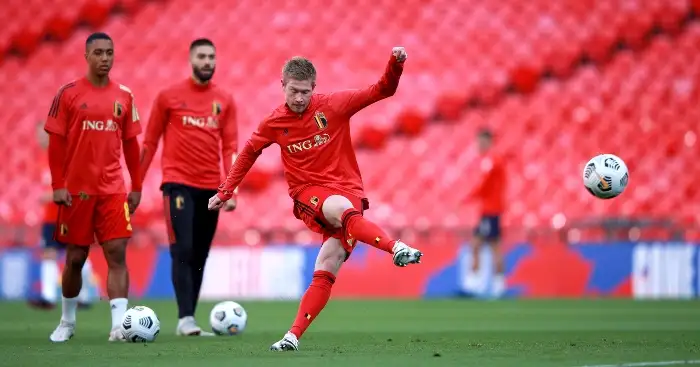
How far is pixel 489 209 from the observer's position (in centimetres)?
1420

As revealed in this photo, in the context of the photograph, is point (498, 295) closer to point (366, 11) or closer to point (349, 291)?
point (349, 291)

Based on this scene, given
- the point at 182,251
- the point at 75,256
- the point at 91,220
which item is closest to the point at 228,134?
the point at 182,251

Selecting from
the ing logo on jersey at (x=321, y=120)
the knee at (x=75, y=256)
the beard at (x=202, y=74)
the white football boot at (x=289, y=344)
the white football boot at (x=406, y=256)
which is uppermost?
the beard at (x=202, y=74)

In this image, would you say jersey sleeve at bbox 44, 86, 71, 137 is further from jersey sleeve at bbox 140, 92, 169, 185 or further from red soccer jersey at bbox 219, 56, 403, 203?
red soccer jersey at bbox 219, 56, 403, 203

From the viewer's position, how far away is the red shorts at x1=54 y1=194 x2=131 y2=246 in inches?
290

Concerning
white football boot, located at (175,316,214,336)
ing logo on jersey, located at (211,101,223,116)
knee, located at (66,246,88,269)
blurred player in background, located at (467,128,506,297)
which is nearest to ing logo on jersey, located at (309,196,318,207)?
knee, located at (66,246,88,269)

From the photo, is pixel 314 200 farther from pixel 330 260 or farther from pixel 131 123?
pixel 131 123

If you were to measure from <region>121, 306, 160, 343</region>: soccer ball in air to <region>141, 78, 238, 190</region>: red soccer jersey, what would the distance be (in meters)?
1.27

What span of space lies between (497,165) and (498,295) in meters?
1.66

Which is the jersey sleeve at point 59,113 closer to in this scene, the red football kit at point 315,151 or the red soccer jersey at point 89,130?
the red soccer jersey at point 89,130

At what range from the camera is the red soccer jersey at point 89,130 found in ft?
24.1

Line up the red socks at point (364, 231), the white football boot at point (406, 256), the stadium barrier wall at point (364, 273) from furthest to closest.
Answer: the stadium barrier wall at point (364, 273), the red socks at point (364, 231), the white football boot at point (406, 256)

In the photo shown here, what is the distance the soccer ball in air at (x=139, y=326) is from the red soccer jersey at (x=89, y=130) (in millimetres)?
854

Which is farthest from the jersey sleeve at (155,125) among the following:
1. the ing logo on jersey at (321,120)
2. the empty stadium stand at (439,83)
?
the empty stadium stand at (439,83)
